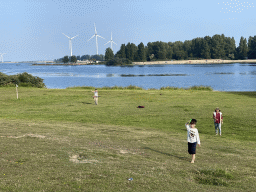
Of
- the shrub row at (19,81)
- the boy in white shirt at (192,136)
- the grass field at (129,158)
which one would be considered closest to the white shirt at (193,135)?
the boy in white shirt at (192,136)

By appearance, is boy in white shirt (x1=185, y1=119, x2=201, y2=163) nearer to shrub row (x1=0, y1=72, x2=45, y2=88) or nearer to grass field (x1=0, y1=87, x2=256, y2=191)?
grass field (x1=0, y1=87, x2=256, y2=191)

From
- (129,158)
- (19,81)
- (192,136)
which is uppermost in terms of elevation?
(192,136)

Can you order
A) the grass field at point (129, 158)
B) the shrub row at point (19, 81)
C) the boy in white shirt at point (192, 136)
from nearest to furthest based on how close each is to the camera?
the grass field at point (129, 158) < the boy in white shirt at point (192, 136) < the shrub row at point (19, 81)

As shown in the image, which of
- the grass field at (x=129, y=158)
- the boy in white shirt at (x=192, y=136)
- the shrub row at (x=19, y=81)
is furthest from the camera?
the shrub row at (x=19, y=81)

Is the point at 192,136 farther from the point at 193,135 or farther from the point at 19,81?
the point at 19,81

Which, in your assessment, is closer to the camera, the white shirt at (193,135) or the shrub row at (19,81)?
the white shirt at (193,135)

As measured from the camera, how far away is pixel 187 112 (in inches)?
1312

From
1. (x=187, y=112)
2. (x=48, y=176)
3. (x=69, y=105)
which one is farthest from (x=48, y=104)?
(x=48, y=176)

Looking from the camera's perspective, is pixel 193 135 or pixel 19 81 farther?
pixel 19 81

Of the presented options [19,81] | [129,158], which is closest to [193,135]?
[129,158]

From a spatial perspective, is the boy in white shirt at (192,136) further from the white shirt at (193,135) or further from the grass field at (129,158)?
the grass field at (129,158)

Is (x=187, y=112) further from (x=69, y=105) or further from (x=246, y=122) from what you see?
(x=69, y=105)

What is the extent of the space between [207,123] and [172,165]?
1585 cm

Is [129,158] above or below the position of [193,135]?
below
